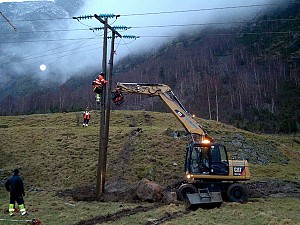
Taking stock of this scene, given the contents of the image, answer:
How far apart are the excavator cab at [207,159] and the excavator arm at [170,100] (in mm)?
1131

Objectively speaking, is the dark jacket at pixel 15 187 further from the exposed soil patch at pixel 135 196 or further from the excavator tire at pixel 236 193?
the excavator tire at pixel 236 193

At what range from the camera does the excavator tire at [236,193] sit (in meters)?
17.9

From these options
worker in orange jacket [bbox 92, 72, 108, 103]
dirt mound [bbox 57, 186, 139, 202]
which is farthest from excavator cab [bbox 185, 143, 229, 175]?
worker in orange jacket [bbox 92, 72, 108, 103]

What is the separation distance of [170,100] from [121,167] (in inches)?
343

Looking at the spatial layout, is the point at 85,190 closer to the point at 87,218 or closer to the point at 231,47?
the point at 87,218

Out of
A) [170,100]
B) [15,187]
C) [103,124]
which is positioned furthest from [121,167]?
[15,187]

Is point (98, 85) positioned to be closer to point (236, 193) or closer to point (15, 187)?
point (15, 187)

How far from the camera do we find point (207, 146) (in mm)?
17828

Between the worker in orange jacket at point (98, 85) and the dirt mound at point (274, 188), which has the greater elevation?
the worker in orange jacket at point (98, 85)

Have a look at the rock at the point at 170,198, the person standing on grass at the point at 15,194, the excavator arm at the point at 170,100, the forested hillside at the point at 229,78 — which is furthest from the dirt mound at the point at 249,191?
the forested hillside at the point at 229,78

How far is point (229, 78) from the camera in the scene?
118500 millimetres

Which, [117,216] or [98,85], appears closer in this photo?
[117,216]

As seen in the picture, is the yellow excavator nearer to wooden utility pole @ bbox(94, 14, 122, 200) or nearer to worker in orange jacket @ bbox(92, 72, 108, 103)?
wooden utility pole @ bbox(94, 14, 122, 200)

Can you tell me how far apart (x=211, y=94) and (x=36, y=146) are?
82058 millimetres
